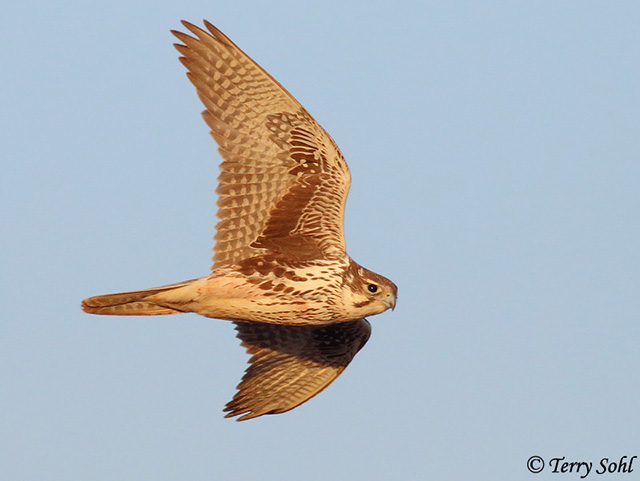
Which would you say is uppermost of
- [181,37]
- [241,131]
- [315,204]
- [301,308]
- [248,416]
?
[181,37]

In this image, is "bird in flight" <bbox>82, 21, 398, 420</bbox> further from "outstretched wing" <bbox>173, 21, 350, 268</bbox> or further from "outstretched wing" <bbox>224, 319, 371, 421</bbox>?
"outstretched wing" <bbox>224, 319, 371, 421</bbox>

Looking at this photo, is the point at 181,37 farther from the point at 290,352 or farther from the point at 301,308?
the point at 290,352

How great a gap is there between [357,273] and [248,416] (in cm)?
263

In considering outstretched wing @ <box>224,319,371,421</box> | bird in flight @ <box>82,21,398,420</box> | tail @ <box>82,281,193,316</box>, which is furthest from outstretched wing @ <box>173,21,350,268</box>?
outstretched wing @ <box>224,319,371,421</box>

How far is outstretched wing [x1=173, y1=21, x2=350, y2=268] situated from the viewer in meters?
11.1

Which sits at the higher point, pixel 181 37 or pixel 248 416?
pixel 181 37

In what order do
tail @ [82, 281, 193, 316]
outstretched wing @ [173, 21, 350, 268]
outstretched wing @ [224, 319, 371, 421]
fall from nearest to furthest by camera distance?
outstretched wing @ [173, 21, 350, 268]
tail @ [82, 281, 193, 316]
outstretched wing @ [224, 319, 371, 421]

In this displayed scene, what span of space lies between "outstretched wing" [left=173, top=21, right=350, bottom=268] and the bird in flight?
11 millimetres

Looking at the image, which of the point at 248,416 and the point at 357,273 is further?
the point at 248,416

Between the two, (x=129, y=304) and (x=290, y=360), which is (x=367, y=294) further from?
(x=129, y=304)

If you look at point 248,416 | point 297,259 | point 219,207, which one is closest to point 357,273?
point 297,259

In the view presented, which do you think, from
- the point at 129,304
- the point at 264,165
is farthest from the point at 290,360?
the point at 264,165

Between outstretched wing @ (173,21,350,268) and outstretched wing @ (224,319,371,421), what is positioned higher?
outstretched wing @ (173,21,350,268)

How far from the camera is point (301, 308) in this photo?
11.2m
